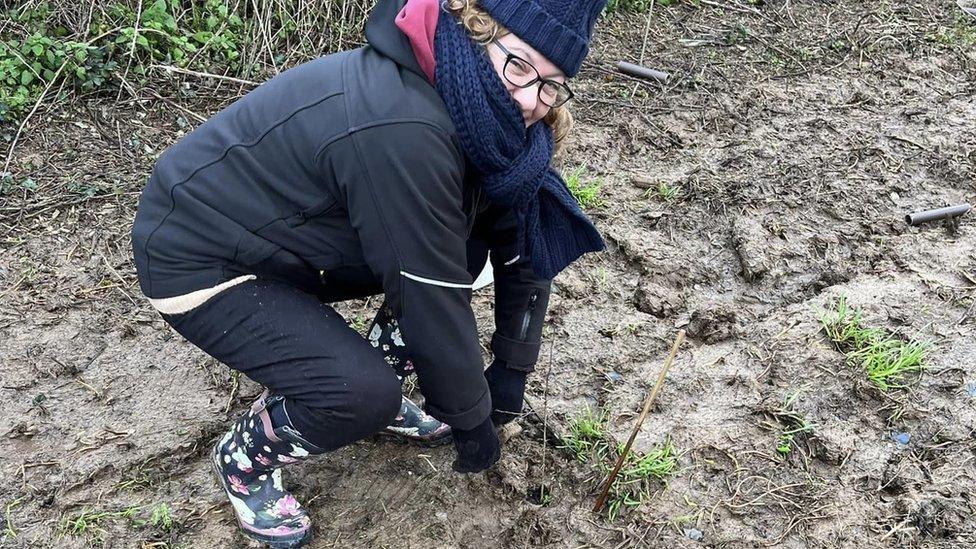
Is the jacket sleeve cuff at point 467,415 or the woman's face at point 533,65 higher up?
the woman's face at point 533,65

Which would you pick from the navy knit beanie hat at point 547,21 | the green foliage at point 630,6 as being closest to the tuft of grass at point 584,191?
the green foliage at point 630,6

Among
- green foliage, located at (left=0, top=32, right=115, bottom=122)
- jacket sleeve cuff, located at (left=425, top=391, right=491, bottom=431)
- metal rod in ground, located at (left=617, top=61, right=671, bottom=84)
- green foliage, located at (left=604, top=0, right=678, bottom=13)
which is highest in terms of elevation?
green foliage, located at (left=0, top=32, right=115, bottom=122)

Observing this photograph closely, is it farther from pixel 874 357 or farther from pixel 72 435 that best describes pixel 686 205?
pixel 72 435

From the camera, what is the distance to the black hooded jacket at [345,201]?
1.69 meters

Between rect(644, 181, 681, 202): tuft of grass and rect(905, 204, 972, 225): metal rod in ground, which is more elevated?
rect(644, 181, 681, 202): tuft of grass

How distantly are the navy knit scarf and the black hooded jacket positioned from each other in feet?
0.16

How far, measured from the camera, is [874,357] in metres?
2.72

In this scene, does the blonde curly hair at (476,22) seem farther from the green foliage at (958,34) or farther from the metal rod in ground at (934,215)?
the green foliage at (958,34)

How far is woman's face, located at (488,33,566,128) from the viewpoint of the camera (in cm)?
169

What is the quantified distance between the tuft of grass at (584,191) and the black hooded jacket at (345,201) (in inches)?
57.8

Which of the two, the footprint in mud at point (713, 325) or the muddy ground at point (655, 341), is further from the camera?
the footprint in mud at point (713, 325)

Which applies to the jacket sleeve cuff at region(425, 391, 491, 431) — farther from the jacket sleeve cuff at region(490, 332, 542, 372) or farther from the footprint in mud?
the footprint in mud

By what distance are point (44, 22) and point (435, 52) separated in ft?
9.13

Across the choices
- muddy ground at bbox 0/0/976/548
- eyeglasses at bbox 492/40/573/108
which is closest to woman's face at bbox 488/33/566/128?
eyeglasses at bbox 492/40/573/108
